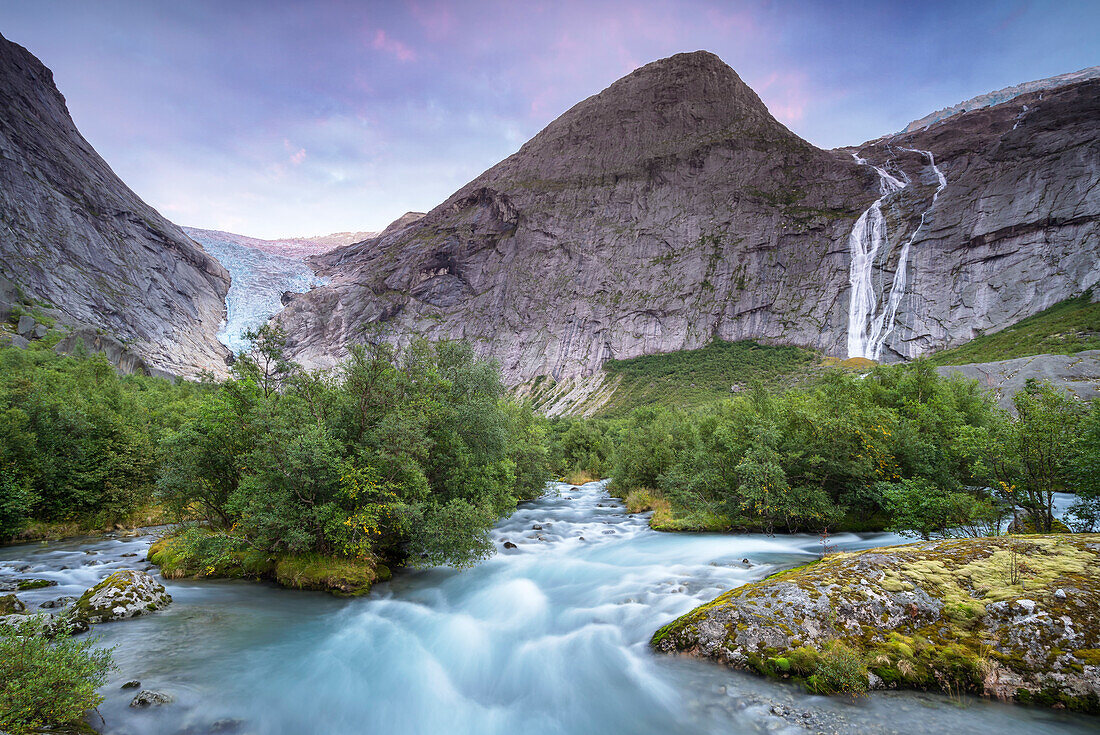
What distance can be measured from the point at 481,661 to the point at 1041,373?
4354 cm

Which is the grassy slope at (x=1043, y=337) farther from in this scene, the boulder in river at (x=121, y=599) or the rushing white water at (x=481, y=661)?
the boulder in river at (x=121, y=599)

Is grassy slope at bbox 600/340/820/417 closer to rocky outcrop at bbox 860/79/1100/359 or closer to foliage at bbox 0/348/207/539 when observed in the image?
rocky outcrop at bbox 860/79/1100/359

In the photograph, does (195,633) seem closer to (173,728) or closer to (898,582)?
(173,728)

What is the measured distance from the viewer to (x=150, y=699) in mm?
7301

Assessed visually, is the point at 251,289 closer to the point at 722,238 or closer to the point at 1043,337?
the point at 722,238

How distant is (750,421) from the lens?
20.1m

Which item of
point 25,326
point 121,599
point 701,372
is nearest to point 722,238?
point 701,372

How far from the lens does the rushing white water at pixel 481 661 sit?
251 inches

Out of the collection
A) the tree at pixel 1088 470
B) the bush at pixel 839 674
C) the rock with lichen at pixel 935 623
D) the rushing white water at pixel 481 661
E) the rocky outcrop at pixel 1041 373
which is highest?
the rocky outcrop at pixel 1041 373

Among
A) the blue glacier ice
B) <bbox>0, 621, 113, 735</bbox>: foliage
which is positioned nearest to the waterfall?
<bbox>0, 621, 113, 735</bbox>: foliage

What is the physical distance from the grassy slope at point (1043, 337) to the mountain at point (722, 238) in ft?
17.5

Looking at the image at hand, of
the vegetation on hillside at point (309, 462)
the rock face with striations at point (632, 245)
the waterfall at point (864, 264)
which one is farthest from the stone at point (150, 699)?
the rock face with striations at point (632, 245)

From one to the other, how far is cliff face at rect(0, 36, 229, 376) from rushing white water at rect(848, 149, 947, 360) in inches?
5360

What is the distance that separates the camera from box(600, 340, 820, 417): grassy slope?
88.1m
